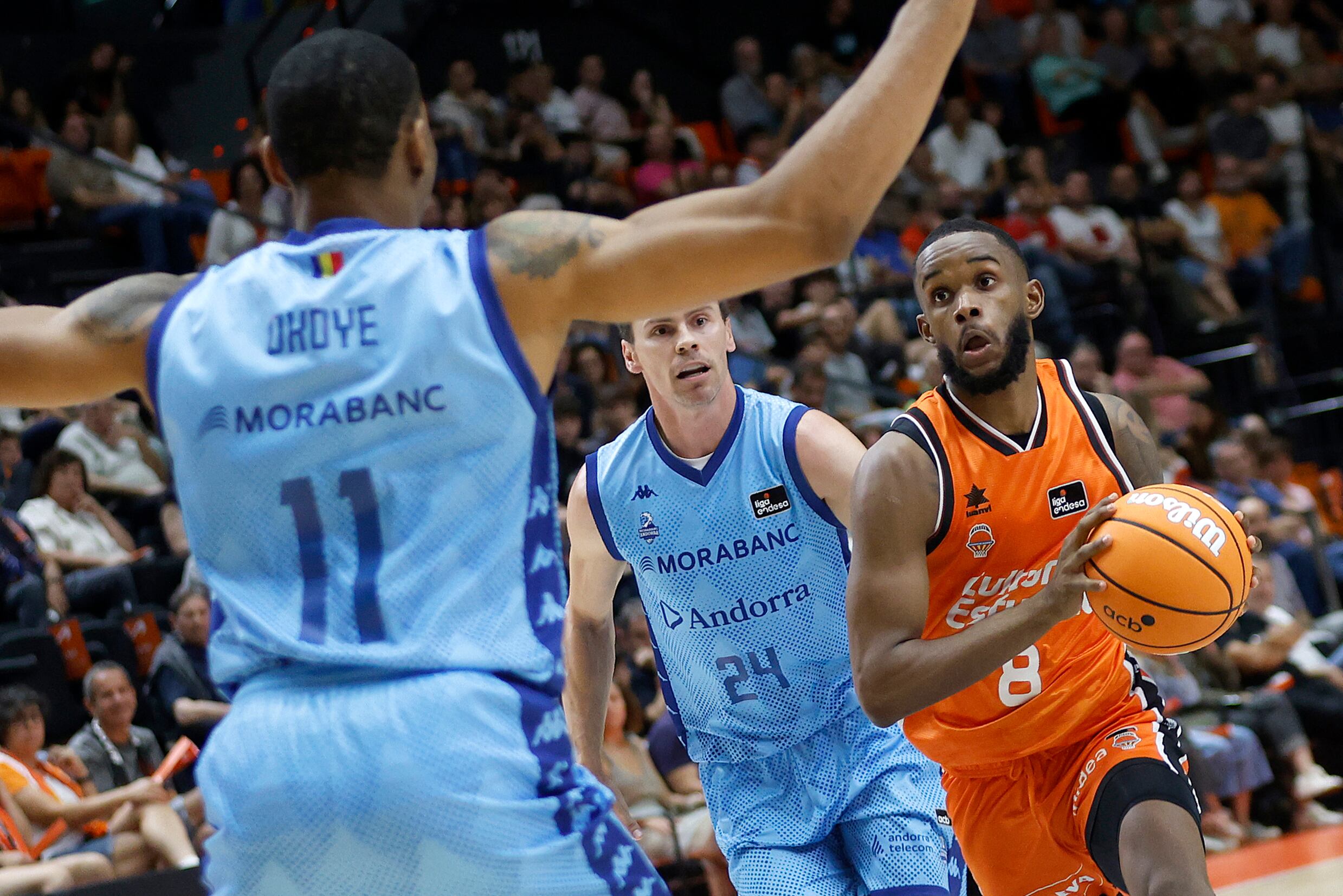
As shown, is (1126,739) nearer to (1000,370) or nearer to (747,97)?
(1000,370)

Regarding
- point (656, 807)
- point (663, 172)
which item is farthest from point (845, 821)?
point (663, 172)

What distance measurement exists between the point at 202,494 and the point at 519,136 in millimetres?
10796

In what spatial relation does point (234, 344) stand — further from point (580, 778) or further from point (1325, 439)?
point (1325, 439)

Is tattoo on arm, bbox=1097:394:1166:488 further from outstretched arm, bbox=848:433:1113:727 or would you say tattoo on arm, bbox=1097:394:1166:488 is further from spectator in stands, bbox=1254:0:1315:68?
spectator in stands, bbox=1254:0:1315:68

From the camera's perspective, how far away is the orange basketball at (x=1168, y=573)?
3.22 m

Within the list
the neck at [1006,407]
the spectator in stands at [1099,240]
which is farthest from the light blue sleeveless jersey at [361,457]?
the spectator in stands at [1099,240]

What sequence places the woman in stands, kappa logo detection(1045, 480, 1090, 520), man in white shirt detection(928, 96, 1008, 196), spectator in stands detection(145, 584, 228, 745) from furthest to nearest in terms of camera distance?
man in white shirt detection(928, 96, 1008, 196) → spectator in stands detection(145, 584, 228, 745) → the woman in stands → kappa logo detection(1045, 480, 1090, 520)

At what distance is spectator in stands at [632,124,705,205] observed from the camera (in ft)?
40.4

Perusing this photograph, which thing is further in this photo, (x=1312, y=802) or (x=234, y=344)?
(x=1312, y=802)

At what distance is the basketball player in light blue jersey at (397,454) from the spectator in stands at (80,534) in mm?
7044

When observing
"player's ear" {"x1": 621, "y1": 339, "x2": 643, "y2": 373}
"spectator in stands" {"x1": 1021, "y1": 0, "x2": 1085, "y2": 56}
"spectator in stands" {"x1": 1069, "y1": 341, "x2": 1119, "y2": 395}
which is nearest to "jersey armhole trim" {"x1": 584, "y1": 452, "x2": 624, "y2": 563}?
"player's ear" {"x1": 621, "y1": 339, "x2": 643, "y2": 373}

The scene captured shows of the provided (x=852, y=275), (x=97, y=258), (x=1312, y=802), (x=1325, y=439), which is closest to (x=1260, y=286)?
(x=1325, y=439)

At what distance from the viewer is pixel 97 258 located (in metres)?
10.6

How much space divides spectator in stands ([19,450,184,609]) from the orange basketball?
6.60 metres
